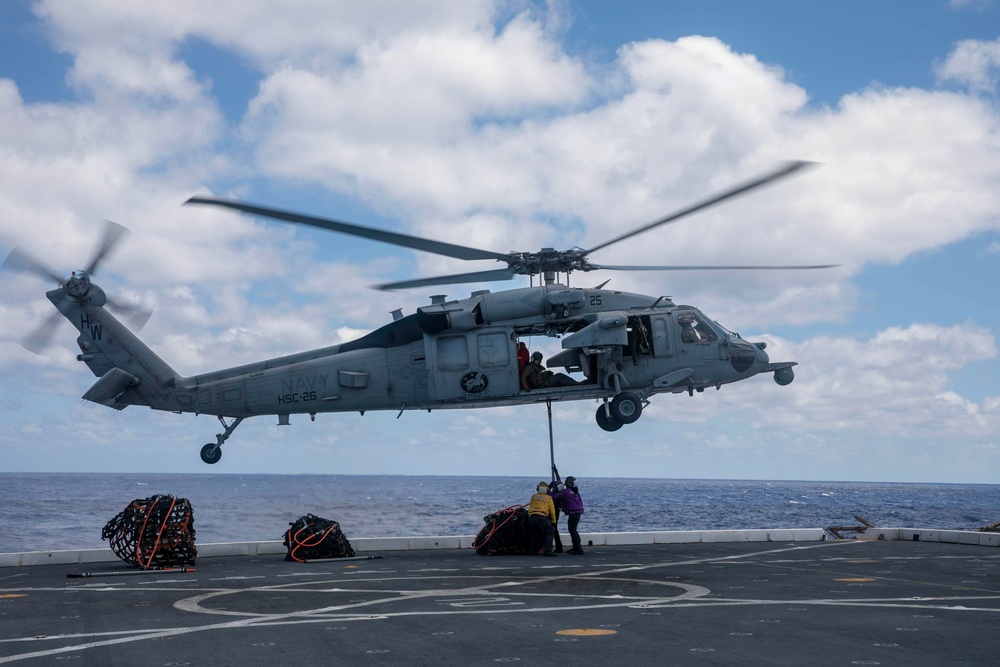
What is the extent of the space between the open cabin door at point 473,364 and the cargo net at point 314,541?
14.1 feet

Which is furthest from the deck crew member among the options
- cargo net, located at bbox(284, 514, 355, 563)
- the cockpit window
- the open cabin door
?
the cockpit window

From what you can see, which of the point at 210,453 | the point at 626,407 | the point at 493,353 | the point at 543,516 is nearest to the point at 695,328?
the point at 626,407

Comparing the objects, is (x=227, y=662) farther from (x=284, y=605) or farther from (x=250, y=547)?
(x=250, y=547)

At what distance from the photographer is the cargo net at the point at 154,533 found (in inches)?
735

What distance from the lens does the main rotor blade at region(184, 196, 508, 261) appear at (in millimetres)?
17898

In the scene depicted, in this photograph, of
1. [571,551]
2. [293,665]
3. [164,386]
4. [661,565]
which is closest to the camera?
[293,665]

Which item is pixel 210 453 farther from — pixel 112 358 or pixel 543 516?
pixel 543 516

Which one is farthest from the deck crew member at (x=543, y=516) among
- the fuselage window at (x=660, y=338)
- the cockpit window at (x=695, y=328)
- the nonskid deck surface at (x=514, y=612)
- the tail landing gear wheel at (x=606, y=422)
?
the cockpit window at (x=695, y=328)

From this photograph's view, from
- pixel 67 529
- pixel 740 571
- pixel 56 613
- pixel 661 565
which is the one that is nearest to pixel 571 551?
pixel 661 565

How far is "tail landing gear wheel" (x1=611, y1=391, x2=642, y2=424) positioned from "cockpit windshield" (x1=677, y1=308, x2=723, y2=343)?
6.53 feet

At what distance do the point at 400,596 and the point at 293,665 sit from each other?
17.3 feet

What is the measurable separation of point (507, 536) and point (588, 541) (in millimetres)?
3772

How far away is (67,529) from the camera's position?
2493 inches

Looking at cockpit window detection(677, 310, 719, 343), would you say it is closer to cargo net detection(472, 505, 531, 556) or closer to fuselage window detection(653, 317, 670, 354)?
fuselage window detection(653, 317, 670, 354)
